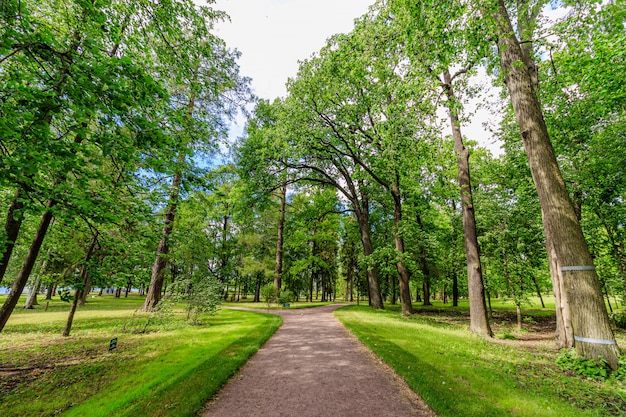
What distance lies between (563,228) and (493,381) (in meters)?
3.79

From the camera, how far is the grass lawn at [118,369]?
3861 mm

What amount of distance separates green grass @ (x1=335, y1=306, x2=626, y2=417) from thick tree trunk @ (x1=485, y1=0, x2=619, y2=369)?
0.89m

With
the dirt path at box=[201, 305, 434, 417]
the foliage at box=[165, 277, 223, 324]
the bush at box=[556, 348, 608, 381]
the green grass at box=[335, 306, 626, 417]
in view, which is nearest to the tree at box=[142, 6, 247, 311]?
the foliage at box=[165, 277, 223, 324]

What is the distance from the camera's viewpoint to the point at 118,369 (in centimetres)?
550

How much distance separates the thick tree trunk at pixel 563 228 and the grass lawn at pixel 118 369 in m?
7.45

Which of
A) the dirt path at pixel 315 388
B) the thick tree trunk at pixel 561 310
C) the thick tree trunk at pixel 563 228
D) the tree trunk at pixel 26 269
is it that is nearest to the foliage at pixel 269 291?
the dirt path at pixel 315 388

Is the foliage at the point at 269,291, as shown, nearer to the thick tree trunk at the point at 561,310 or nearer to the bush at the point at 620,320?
the thick tree trunk at the point at 561,310

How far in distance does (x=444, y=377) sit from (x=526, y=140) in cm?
616

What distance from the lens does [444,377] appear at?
503 centimetres

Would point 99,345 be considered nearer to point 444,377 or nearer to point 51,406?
point 51,406

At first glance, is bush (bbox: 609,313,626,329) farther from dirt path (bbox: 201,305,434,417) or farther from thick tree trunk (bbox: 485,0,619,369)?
dirt path (bbox: 201,305,434,417)

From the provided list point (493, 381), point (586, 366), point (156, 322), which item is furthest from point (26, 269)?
point (586, 366)

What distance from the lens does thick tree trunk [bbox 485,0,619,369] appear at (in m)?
5.20

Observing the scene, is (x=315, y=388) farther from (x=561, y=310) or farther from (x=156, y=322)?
(x=156, y=322)
